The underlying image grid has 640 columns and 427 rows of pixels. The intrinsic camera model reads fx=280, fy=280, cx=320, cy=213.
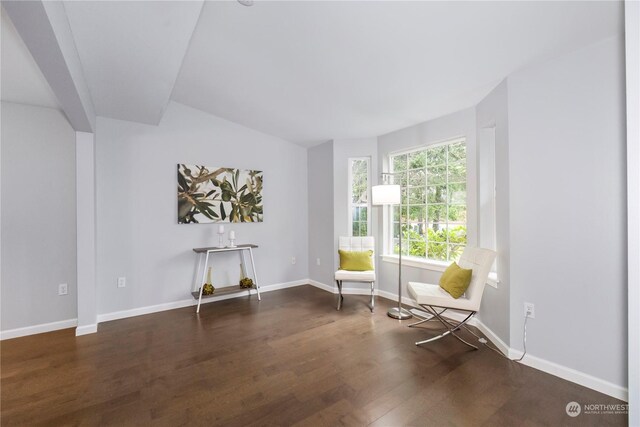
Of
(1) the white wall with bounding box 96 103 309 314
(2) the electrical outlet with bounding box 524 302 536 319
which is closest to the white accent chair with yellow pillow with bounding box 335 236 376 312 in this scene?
(1) the white wall with bounding box 96 103 309 314

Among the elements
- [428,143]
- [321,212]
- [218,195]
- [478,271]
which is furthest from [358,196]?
[478,271]

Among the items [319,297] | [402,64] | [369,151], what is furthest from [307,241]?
[402,64]

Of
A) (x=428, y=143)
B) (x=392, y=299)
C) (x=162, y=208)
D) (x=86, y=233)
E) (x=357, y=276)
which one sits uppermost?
(x=428, y=143)

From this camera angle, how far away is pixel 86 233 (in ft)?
9.91

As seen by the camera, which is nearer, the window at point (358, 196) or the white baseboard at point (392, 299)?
the white baseboard at point (392, 299)

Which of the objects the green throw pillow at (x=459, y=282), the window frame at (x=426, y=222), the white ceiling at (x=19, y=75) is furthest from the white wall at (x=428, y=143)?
the white ceiling at (x=19, y=75)

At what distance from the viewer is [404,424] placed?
5.52 feet

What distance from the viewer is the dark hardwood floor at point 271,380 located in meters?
1.76

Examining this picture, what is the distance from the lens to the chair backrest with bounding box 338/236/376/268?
4227mm

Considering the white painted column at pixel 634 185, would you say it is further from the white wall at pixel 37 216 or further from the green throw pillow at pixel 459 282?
the white wall at pixel 37 216

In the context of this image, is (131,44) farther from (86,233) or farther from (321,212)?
(321,212)

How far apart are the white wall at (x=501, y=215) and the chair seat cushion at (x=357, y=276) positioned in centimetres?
135

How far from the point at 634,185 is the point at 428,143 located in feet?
8.58

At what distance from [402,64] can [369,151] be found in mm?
2041
